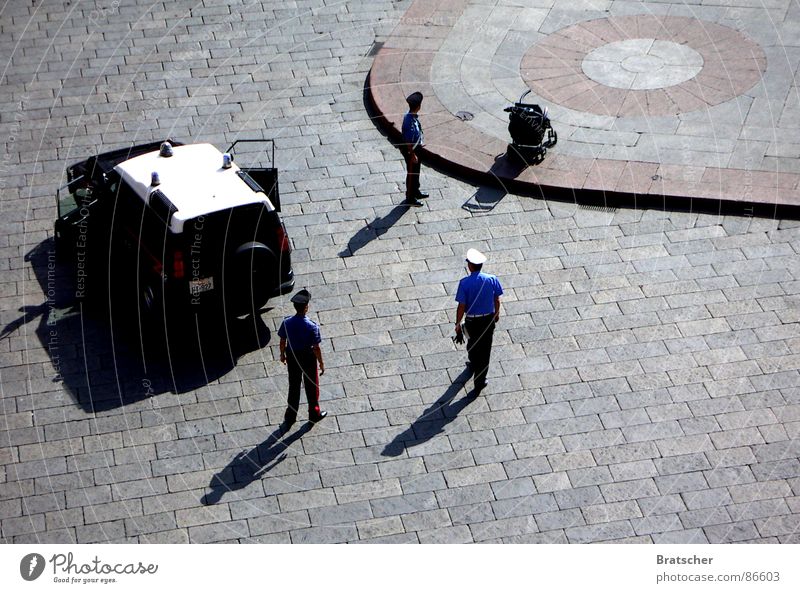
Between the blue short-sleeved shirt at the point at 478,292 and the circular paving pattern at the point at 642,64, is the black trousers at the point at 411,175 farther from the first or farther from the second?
the circular paving pattern at the point at 642,64

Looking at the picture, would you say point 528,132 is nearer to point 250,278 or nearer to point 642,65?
point 642,65

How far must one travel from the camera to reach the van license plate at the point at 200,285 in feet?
41.3

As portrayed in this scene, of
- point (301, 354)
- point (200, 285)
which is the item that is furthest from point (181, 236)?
point (301, 354)

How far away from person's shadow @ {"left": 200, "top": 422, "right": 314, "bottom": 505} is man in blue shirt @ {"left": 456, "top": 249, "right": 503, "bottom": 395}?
6.45ft

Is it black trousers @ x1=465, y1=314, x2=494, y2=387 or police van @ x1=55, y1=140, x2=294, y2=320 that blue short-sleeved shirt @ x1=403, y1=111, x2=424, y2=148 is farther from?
black trousers @ x1=465, y1=314, x2=494, y2=387

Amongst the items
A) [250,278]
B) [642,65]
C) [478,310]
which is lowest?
[642,65]

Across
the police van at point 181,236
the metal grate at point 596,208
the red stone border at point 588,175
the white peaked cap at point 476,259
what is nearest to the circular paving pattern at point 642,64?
the red stone border at point 588,175

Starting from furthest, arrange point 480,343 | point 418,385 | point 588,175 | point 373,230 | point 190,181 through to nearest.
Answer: point 588,175 → point 373,230 → point 190,181 → point 418,385 → point 480,343

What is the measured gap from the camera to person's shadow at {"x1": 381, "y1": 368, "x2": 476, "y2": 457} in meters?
11.8

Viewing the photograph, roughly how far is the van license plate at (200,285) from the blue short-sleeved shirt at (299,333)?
4.67ft

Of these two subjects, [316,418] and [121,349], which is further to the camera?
[121,349]

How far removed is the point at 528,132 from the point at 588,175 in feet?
3.45

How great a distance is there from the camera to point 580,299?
1373 cm

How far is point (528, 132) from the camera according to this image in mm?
15875
